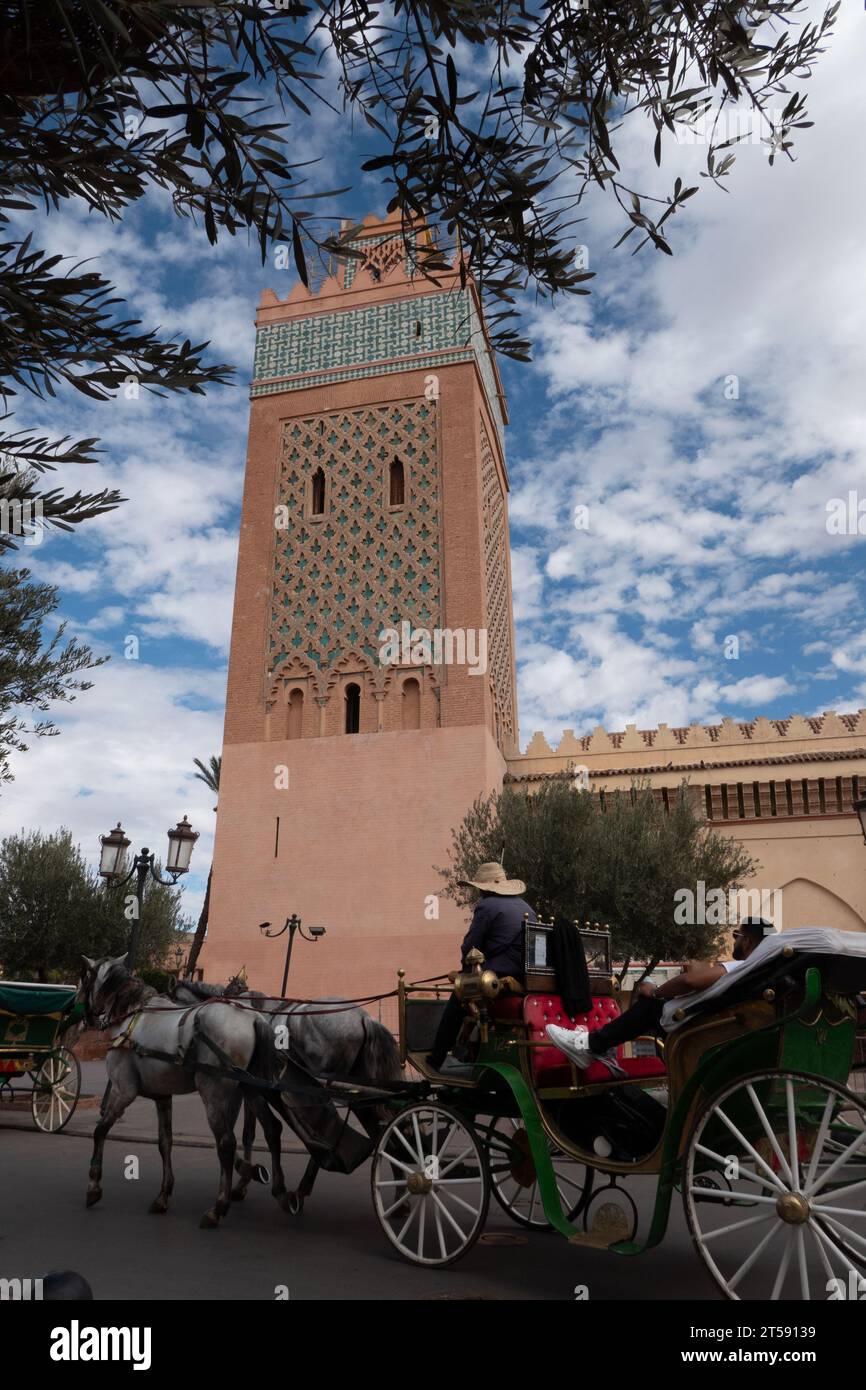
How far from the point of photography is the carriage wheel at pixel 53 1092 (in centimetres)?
894

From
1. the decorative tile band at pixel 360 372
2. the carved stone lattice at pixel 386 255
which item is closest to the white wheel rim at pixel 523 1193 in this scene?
the carved stone lattice at pixel 386 255

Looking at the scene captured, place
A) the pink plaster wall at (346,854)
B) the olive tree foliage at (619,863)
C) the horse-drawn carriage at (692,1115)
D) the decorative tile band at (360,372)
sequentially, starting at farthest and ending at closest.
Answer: the decorative tile band at (360,372)
the pink plaster wall at (346,854)
the olive tree foliage at (619,863)
the horse-drawn carriage at (692,1115)

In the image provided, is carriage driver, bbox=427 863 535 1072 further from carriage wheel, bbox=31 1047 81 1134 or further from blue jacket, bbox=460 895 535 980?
carriage wheel, bbox=31 1047 81 1134

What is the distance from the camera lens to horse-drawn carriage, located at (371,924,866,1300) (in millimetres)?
3088

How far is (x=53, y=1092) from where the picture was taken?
8875 millimetres

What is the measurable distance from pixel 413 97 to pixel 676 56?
1054mm

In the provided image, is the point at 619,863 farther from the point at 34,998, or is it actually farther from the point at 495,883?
the point at 495,883

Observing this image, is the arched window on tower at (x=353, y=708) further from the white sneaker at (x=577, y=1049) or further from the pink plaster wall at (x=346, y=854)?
the white sneaker at (x=577, y=1049)

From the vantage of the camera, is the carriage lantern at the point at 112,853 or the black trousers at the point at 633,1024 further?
the carriage lantern at the point at 112,853

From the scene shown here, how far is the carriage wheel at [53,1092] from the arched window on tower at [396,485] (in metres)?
14.2

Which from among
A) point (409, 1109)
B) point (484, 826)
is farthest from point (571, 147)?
point (484, 826)

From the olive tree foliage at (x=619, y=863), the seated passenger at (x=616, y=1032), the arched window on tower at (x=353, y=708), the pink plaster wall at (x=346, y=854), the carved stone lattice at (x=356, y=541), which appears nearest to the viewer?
the seated passenger at (x=616, y=1032)

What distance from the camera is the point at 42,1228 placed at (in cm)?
468
